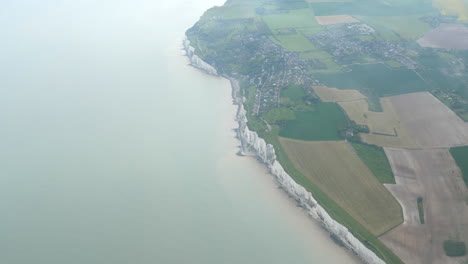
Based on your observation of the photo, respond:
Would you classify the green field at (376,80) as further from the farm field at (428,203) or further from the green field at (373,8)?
the green field at (373,8)

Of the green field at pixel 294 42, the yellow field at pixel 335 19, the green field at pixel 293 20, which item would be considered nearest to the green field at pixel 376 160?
the green field at pixel 294 42

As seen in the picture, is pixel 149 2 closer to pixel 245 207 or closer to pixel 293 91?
pixel 293 91

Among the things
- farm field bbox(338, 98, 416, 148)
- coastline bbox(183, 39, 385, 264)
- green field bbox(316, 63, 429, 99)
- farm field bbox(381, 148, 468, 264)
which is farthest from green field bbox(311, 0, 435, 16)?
farm field bbox(381, 148, 468, 264)

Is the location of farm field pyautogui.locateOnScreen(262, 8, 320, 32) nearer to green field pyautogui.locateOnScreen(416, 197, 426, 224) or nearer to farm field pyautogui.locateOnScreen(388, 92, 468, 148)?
farm field pyautogui.locateOnScreen(388, 92, 468, 148)

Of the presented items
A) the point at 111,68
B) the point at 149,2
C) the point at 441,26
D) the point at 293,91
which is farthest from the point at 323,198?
the point at 149,2

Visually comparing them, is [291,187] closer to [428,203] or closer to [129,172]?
[428,203]

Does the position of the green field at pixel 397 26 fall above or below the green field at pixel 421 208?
above

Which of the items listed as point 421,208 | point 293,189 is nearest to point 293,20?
point 293,189
